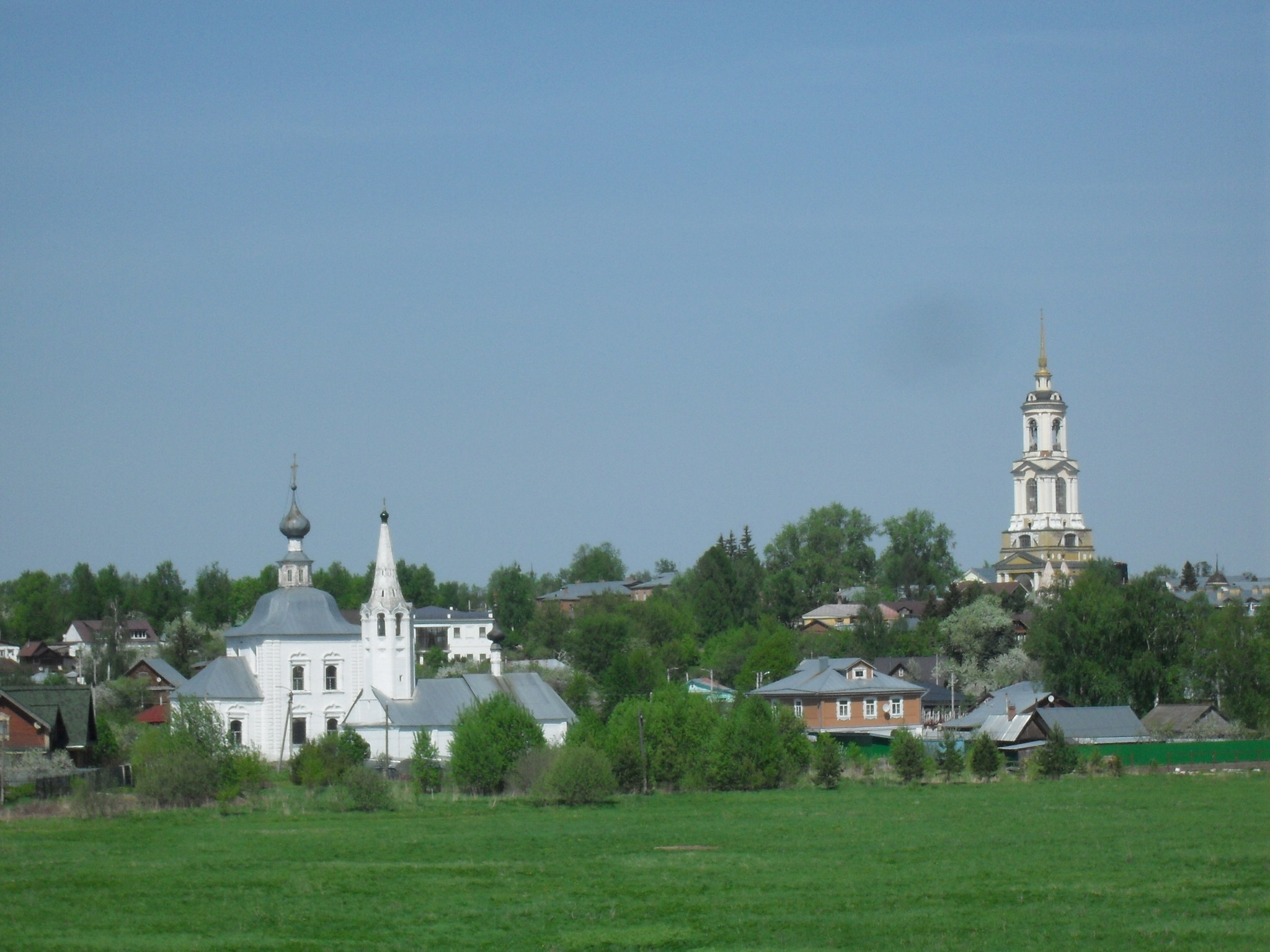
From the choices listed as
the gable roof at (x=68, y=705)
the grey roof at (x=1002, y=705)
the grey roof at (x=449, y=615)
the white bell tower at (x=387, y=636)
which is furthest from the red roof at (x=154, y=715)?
the grey roof at (x=449, y=615)

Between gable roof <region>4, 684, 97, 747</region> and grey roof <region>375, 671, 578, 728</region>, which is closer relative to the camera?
gable roof <region>4, 684, 97, 747</region>

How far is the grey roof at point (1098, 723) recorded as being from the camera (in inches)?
2106

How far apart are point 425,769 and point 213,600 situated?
90213mm

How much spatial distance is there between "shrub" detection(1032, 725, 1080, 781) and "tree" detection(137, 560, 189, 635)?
95.5 metres

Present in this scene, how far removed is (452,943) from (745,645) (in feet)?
242

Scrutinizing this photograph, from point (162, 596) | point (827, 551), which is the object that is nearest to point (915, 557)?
point (827, 551)

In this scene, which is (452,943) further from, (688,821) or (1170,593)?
(1170,593)

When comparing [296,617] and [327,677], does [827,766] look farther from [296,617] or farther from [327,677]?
[296,617]

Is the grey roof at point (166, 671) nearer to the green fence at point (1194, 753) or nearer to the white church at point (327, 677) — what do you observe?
the white church at point (327, 677)

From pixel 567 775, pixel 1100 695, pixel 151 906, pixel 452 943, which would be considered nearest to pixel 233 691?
pixel 567 775

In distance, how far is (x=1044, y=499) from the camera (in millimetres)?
122688

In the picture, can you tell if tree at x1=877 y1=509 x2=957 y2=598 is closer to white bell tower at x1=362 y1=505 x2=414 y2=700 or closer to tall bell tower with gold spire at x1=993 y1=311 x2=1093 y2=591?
tall bell tower with gold spire at x1=993 y1=311 x2=1093 y2=591

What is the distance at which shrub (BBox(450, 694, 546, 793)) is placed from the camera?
41.5m

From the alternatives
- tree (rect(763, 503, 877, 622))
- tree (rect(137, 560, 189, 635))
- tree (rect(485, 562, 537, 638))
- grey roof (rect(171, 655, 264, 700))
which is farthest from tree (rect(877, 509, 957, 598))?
grey roof (rect(171, 655, 264, 700))
